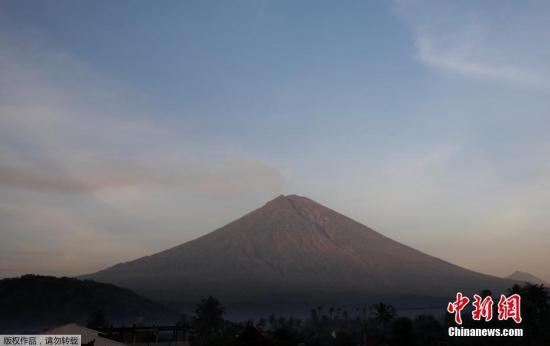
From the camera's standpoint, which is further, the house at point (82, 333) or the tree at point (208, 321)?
the tree at point (208, 321)

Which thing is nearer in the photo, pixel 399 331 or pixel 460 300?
pixel 460 300

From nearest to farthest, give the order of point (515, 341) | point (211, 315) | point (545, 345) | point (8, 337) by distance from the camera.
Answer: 1. point (8, 337)
2. point (545, 345)
3. point (515, 341)
4. point (211, 315)

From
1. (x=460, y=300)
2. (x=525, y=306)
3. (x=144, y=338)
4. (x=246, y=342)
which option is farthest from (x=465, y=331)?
(x=144, y=338)

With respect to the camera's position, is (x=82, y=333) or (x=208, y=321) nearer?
(x=82, y=333)

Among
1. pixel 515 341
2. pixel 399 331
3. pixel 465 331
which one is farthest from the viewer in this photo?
pixel 399 331

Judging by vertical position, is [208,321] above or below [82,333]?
below

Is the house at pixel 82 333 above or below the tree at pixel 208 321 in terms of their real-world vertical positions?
above

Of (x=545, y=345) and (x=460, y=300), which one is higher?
(x=460, y=300)

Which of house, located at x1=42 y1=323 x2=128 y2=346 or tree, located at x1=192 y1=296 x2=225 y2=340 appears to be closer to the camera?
house, located at x1=42 y1=323 x2=128 y2=346

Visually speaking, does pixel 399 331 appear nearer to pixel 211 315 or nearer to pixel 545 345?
pixel 545 345

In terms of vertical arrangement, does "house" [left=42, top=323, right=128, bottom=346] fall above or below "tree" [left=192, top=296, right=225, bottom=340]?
above
